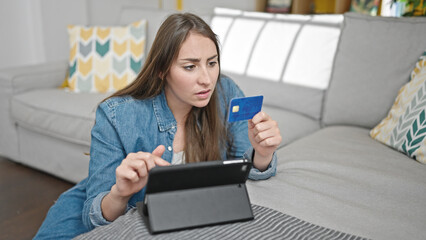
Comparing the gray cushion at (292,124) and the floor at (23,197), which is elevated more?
the gray cushion at (292,124)

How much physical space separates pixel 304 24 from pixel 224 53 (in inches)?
17.8

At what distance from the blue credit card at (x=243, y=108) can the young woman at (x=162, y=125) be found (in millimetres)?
39

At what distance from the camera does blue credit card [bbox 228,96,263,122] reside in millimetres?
913

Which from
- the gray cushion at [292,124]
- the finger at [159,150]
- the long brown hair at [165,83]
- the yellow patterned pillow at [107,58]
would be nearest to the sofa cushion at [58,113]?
the yellow patterned pillow at [107,58]

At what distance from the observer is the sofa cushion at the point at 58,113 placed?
2.12 m

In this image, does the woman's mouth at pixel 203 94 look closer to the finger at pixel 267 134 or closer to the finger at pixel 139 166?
the finger at pixel 267 134

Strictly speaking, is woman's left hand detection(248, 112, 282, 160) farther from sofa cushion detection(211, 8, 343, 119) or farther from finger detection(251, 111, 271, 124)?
sofa cushion detection(211, 8, 343, 119)

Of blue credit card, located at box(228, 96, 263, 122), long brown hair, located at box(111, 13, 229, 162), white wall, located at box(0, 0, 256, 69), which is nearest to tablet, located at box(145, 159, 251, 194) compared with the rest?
blue credit card, located at box(228, 96, 263, 122)

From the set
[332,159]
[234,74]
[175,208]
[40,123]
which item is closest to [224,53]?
[234,74]

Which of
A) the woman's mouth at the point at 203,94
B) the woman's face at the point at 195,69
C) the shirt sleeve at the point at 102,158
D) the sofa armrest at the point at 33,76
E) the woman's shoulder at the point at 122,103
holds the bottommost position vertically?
the sofa armrest at the point at 33,76

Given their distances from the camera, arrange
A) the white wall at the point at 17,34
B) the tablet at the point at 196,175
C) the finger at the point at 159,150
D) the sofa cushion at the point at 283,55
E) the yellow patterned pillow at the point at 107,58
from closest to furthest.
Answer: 1. the tablet at the point at 196,175
2. the finger at the point at 159,150
3. the sofa cushion at the point at 283,55
4. the yellow patterned pillow at the point at 107,58
5. the white wall at the point at 17,34

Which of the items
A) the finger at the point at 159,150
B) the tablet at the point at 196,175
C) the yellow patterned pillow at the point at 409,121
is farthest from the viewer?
the yellow patterned pillow at the point at 409,121

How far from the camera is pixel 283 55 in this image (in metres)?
2.19

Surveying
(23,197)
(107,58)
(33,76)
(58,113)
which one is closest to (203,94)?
(58,113)
